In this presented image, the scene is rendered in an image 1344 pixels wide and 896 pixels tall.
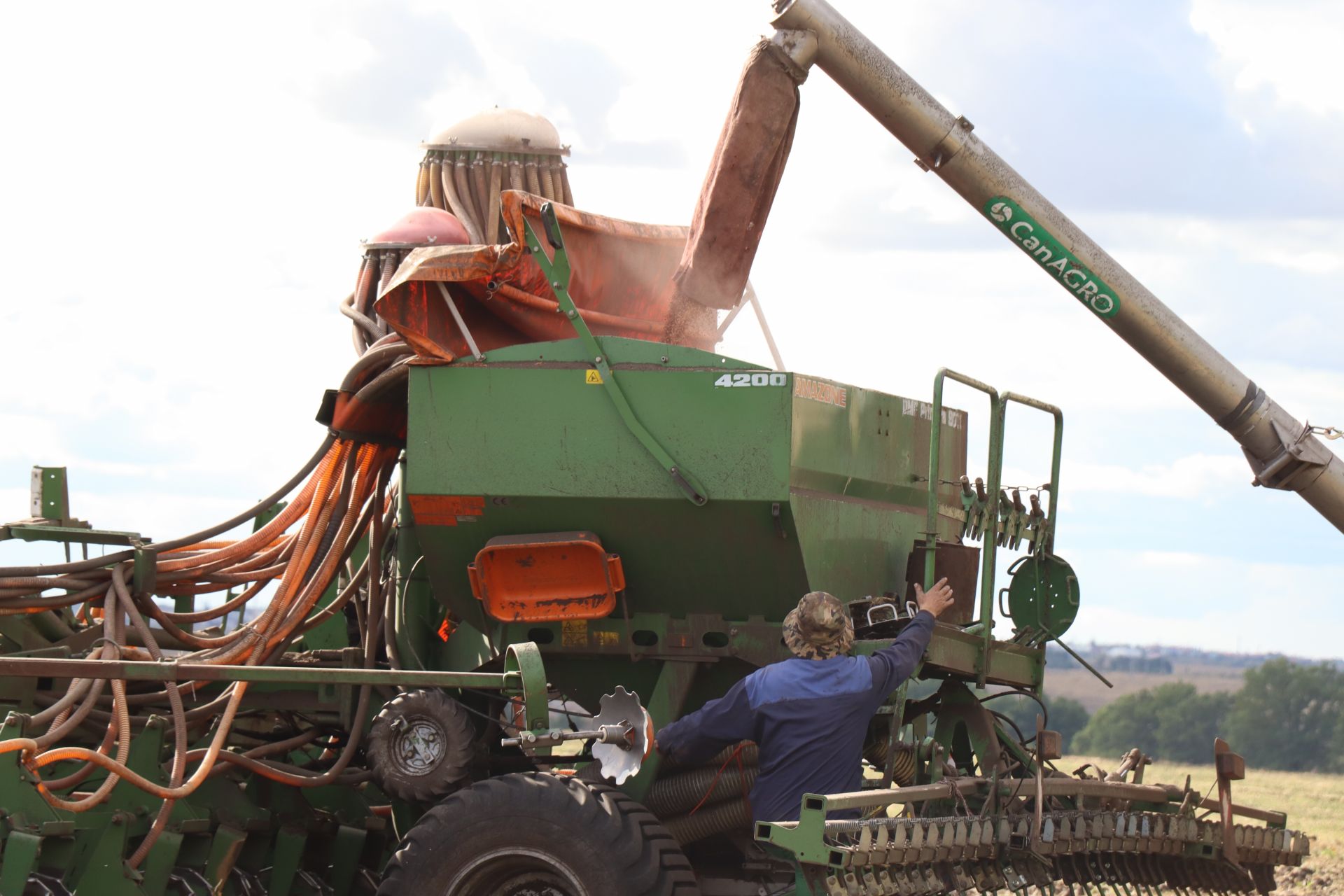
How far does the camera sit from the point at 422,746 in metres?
7.92

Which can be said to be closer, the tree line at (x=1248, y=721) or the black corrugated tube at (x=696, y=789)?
the black corrugated tube at (x=696, y=789)

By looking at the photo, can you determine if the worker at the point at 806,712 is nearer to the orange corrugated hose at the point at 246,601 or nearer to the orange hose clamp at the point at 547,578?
the orange hose clamp at the point at 547,578

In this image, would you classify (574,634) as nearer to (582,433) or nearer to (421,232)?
(582,433)

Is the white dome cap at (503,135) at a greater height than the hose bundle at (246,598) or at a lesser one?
greater

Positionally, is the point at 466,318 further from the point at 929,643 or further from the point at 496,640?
the point at 929,643

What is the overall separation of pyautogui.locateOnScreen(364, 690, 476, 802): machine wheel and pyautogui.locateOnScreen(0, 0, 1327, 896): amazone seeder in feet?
0.05

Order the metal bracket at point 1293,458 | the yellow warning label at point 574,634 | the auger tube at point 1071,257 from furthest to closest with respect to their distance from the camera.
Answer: the metal bracket at point 1293,458
the auger tube at point 1071,257
the yellow warning label at point 574,634

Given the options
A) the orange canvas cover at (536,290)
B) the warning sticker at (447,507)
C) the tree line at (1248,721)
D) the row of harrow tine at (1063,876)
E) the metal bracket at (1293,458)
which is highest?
the orange canvas cover at (536,290)

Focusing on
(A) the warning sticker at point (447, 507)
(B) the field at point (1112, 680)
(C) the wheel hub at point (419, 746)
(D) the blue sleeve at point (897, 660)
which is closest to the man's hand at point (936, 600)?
(D) the blue sleeve at point (897, 660)

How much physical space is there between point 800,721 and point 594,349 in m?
1.81

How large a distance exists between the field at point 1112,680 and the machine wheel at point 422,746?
7740cm

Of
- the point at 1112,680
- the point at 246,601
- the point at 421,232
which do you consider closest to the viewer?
the point at 246,601

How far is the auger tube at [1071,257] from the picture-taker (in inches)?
341

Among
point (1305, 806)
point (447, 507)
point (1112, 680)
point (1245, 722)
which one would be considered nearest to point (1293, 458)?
point (447, 507)
